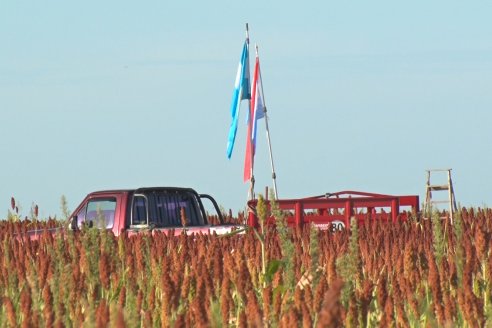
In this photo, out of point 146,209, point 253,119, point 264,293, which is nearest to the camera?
point 264,293

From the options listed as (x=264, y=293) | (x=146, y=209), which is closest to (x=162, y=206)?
(x=146, y=209)

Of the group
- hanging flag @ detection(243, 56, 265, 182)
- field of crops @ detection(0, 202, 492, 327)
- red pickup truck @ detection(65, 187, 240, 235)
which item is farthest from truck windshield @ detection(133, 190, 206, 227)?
hanging flag @ detection(243, 56, 265, 182)

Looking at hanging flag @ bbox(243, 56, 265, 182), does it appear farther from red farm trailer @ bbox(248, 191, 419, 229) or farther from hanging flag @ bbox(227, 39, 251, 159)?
red farm trailer @ bbox(248, 191, 419, 229)

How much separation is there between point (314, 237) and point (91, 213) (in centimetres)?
1138

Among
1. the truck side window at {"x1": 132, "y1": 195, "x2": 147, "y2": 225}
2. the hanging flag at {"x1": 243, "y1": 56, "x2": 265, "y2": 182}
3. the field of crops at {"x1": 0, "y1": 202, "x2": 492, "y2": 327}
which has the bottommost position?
the field of crops at {"x1": 0, "y1": 202, "x2": 492, "y2": 327}

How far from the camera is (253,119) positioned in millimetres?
29781

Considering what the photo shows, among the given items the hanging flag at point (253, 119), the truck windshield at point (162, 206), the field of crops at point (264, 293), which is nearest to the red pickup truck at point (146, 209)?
the truck windshield at point (162, 206)

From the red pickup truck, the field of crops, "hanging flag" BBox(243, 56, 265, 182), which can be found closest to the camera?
the field of crops

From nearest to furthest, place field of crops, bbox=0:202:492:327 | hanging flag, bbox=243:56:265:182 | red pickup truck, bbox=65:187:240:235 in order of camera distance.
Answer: field of crops, bbox=0:202:492:327, red pickup truck, bbox=65:187:240:235, hanging flag, bbox=243:56:265:182

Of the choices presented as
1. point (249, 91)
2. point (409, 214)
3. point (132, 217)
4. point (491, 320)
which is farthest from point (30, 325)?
point (249, 91)

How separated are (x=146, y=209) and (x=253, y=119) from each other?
13.5m

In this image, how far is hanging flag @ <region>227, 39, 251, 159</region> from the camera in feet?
96.3

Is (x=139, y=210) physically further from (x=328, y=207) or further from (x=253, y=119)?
(x=253, y=119)

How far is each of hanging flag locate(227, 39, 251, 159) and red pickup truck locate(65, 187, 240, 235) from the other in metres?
12.1
